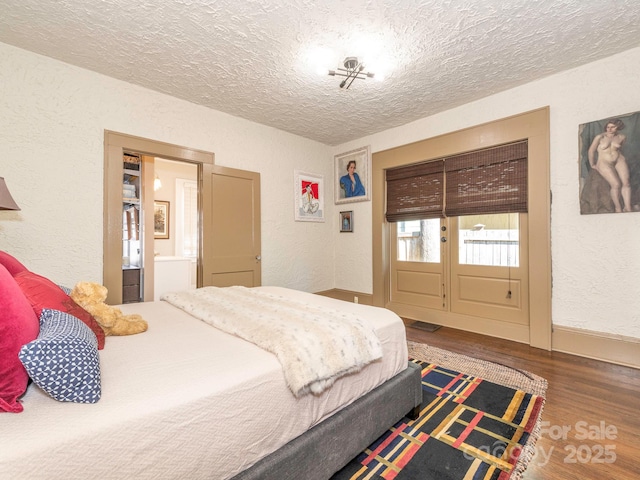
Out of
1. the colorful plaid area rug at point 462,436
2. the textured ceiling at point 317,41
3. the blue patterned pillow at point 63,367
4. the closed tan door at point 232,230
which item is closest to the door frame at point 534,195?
the textured ceiling at point 317,41

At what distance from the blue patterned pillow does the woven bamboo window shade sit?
146 inches

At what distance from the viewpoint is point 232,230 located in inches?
147

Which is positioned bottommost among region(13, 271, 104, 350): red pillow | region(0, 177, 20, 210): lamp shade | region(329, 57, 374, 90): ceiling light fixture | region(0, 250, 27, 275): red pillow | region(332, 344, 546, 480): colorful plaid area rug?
region(332, 344, 546, 480): colorful plaid area rug

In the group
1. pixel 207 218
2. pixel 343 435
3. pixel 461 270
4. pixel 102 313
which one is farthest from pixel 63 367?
pixel 461 270

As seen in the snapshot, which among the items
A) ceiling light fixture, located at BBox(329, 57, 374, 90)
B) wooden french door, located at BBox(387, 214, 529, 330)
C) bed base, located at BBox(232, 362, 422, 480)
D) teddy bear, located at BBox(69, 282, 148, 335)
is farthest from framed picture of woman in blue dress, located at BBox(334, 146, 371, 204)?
teddy bear, located at BBox(69, 282, 148, 335)

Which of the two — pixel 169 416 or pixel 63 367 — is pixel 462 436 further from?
pixel 63 367

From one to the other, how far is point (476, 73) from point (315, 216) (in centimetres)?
275

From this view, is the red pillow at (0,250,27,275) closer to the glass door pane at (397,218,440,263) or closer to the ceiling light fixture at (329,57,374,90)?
the ceiling light fixture at (329,57,374,90)

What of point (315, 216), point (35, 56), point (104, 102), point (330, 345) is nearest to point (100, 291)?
point (330, 345)

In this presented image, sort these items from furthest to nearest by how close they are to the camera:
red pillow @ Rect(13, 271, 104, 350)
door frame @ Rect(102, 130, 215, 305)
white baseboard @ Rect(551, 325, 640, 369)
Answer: door frame @ Rect(102, 130, 215, 305), white baseboard @ Rect(551, 325, 640, 369), red pillow @ Rect(13, 271, 104, 350)

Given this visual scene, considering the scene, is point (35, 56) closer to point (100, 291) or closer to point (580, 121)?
point (100, 291)

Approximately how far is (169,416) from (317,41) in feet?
8.58

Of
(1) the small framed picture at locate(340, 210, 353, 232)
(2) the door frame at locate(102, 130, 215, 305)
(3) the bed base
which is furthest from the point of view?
(1) the small framed picture at locate(340, 210, 353, 232)

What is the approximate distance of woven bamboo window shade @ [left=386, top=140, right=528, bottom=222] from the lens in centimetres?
319
